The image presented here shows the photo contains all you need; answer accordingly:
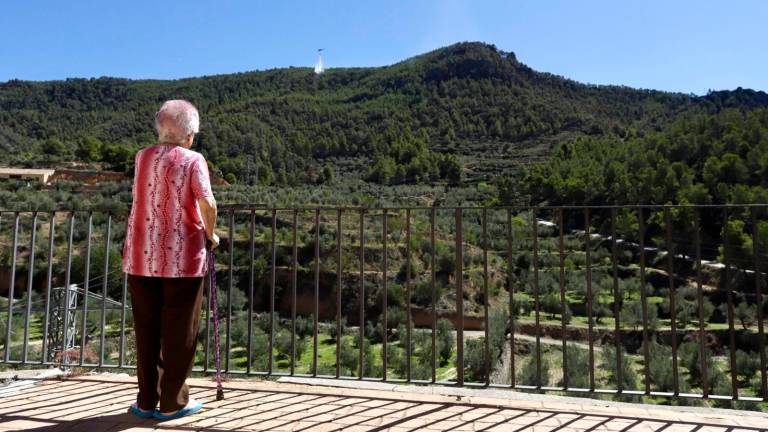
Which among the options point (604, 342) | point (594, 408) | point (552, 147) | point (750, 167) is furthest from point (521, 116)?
point (594, 408)

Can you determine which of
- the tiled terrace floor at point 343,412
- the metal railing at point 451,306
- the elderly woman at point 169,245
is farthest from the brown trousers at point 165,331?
the metal railing at point 451,306

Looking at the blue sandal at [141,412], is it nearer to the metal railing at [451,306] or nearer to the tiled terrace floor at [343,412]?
the tiled terrace floor at [343,412]

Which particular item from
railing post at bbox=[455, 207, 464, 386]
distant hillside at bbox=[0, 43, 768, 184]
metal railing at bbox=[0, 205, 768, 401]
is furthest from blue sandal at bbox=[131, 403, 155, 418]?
distant hillside at bbox=[0, 43, 768, 184]

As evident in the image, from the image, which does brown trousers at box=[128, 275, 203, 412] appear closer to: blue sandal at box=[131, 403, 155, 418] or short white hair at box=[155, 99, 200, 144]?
blue sandal at box=[131, 403, 155, 418]

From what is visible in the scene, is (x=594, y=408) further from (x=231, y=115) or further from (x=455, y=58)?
(x=455, y=58)

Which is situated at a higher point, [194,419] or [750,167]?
[750,167]

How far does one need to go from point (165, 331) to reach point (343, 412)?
904 mm

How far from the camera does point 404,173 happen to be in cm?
5091

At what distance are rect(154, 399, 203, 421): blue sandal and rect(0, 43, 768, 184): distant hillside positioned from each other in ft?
129

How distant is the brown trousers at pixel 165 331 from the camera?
221cm

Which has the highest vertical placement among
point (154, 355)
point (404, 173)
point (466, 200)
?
point (404, 173)

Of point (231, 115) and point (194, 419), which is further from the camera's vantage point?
point (231, 115)

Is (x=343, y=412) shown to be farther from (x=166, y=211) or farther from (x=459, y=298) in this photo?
(x=166, y=211)

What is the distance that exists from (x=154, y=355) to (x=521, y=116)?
69.5 metres
